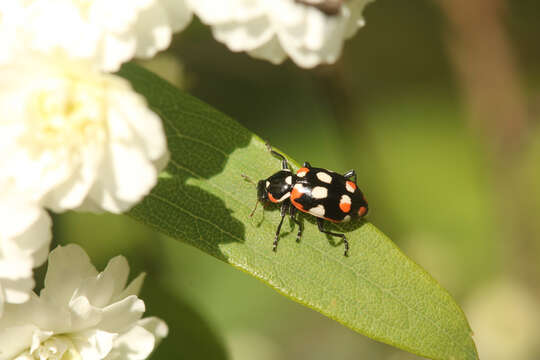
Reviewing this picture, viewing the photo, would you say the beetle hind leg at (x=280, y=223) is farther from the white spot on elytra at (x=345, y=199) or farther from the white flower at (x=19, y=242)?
the white flower at (x=19, y=242)

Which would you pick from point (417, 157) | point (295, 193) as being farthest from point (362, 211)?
point (417, 157)

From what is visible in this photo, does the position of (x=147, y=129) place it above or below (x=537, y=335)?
above

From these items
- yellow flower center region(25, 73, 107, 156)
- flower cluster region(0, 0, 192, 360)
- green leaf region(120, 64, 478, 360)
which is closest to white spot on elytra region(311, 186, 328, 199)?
green leaf region(120, 64, 478, 360)

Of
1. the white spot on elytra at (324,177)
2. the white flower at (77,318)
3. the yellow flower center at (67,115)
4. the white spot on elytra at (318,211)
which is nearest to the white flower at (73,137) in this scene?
the yellow flower center at (67,115)

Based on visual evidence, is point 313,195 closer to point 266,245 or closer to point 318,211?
point 318,211

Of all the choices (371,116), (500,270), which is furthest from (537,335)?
(371,116)

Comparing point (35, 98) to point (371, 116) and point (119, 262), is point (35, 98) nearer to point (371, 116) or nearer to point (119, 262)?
point (119, 262)

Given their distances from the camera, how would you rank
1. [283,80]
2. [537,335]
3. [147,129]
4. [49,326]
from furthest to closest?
[283,80] < [537,335] < [49,326] < [147,129]
